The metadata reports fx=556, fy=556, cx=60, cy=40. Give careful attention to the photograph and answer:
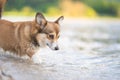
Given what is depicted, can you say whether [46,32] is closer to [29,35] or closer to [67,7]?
[29,35]

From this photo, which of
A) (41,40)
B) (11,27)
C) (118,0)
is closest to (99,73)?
(41,40)

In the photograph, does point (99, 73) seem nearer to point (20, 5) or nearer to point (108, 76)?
point (108, 76)

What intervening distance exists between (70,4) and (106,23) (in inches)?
167

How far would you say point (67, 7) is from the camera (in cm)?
3519

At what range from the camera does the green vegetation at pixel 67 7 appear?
104 feet

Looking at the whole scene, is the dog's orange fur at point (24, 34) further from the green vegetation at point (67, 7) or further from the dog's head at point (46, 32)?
the green vegetation at point (67, 7)

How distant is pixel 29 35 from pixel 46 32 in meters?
0.41

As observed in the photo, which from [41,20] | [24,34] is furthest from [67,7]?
[41,20]

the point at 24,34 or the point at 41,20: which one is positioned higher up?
the point at 41,20

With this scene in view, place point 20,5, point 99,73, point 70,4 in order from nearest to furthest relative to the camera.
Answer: point 99,73 → point 20,5 → point 70,4

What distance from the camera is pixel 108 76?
9.38 m

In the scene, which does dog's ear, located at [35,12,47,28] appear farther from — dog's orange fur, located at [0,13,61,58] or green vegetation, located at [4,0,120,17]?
green vegetation, located at [4,0,120,17]

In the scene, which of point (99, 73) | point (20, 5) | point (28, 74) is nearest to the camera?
point (28, 74)

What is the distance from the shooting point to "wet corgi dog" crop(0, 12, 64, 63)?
1002 cm
